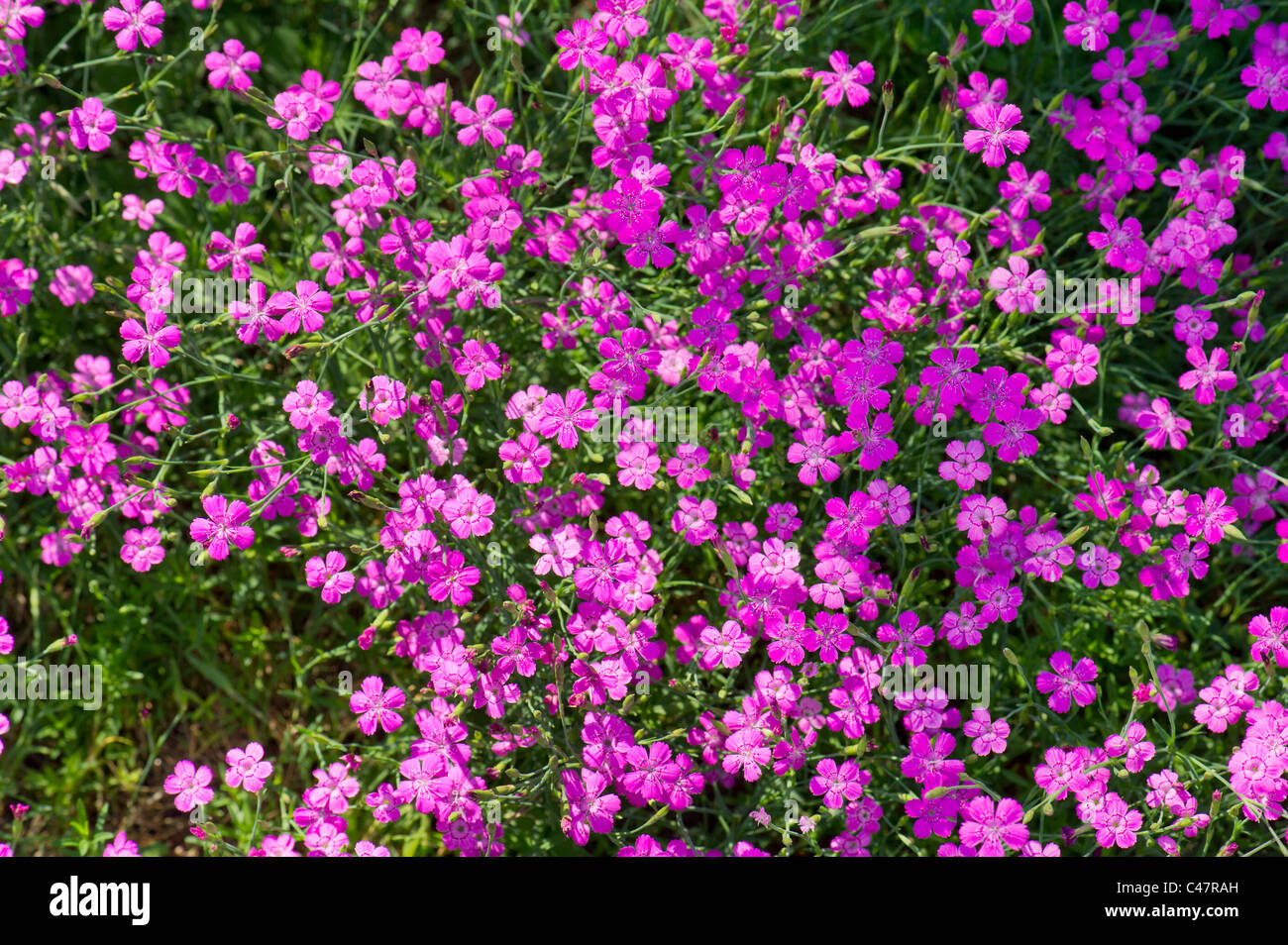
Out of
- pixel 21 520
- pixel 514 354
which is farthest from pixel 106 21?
pixel 21 520

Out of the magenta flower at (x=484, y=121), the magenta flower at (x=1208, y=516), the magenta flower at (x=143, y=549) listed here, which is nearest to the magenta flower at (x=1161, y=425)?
the magenta flower at (x=1208, y=516)

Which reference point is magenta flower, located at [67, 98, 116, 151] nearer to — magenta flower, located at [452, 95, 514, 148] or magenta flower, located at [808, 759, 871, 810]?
magenta flower, located at [452, 95, 514, 148]

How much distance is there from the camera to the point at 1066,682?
2.84 meters

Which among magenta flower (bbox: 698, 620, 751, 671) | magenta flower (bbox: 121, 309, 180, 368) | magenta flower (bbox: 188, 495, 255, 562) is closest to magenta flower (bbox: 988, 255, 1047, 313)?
magenta flower (bbox: 698, 620, 751, 671)

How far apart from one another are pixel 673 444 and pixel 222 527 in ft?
3.84

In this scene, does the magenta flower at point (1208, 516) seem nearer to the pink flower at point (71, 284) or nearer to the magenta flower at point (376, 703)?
the magenta flower at point (376, 703)

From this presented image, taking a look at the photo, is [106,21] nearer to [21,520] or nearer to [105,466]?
[105,466]

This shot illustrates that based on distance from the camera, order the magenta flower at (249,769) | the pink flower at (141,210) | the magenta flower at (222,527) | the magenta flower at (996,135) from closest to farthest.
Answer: the magenta flower at (222,527)
the magenta flower at (996,135)
the magenta flower at (249,769)
the pink flower at (141,210)

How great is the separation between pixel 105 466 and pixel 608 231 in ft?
4.97

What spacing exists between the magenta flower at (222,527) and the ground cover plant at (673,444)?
0.5 inches

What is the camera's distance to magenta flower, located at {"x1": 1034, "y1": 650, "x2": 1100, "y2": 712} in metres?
2.80

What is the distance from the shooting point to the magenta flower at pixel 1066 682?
280 cm

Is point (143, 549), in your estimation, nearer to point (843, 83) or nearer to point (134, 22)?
point (134, 22)

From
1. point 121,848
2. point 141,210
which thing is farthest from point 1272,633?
point 141,210
